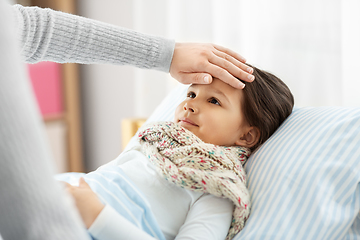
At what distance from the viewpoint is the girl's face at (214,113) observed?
3.35 ft

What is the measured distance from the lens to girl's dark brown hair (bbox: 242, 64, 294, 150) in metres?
1.05

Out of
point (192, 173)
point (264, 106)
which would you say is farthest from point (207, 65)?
point (192, 173)

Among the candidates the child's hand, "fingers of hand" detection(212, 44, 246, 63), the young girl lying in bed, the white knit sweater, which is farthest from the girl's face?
the white knit sweater

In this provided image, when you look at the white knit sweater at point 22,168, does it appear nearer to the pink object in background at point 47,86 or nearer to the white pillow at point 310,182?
the white pillow at point 310,182

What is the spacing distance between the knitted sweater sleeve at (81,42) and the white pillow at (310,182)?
1.50 feet

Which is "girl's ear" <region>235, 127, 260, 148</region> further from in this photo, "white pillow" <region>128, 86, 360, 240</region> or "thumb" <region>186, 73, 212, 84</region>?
"thumb" <region>186, 73, 212, 84</region>

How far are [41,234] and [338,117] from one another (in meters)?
0.86

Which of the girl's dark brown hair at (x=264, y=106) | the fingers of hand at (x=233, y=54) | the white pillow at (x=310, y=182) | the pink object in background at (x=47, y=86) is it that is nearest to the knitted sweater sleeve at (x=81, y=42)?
the fingers of hand at (x=233, y=54)

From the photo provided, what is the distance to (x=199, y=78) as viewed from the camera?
102 centimetres

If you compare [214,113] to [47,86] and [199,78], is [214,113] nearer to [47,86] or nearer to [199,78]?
[199,78]

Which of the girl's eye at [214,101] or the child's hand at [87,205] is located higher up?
the girl's eye at [214,101]

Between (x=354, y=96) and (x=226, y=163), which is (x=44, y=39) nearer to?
(x=226, y=163)

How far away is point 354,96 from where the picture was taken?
140 cm

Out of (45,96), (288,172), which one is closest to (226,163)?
(288,172)
